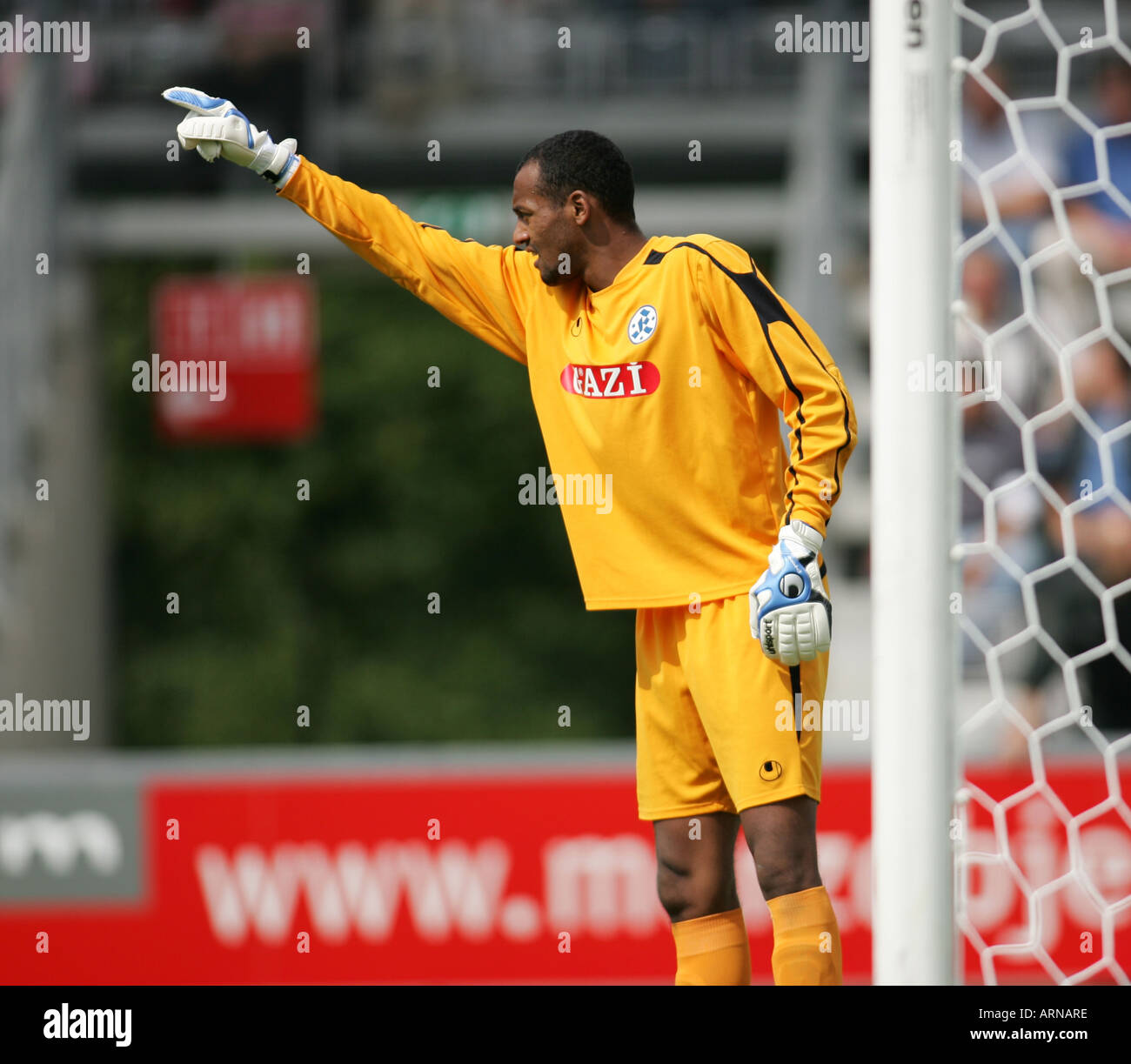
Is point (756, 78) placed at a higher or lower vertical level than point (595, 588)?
higher

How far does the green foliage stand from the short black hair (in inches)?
349

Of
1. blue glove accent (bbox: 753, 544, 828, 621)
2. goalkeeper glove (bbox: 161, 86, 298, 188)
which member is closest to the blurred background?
blue glove accent (bbox: 753, 544, 828, 621)

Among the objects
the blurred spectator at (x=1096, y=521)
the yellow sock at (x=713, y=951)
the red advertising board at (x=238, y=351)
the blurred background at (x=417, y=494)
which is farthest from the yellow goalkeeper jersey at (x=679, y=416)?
the red advertising board at (x=238, y=351)

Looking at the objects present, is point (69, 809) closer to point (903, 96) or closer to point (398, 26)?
point (903, 96)

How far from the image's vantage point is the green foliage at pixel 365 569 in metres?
11.8

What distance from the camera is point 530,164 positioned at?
303 centimetres

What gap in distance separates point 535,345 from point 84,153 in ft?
23.0

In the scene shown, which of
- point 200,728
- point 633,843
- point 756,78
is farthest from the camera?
point 200,728

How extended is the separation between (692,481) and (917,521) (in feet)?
1.38

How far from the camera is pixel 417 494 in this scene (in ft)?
40.2

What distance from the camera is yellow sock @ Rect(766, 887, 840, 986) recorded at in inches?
116

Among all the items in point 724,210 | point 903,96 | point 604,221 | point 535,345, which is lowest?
point 535,345

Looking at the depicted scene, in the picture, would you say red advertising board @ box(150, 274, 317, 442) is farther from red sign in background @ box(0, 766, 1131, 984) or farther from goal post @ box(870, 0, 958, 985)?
goal post @ box(870, 0, 958, 985)

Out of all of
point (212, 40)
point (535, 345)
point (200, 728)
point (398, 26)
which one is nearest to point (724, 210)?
point (398, 26)
